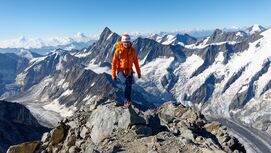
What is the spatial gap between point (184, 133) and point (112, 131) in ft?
38.3

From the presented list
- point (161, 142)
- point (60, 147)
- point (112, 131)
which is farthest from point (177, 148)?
point (60, 147)

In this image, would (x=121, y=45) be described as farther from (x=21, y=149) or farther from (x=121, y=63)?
(x=21, y=149)

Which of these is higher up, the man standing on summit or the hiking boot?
the man standing on summit

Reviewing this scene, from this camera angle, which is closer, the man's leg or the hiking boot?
the man's leg

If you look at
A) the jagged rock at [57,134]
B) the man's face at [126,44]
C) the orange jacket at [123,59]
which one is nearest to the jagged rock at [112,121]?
the orange jacket at [123,59]

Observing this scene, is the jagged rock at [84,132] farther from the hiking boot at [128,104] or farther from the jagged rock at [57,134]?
the hiking boot at [128,104]

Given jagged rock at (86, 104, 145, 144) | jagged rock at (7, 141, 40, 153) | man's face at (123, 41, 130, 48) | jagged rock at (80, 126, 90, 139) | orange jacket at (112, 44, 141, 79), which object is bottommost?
jagged rock at (7, 141, 40, 153)

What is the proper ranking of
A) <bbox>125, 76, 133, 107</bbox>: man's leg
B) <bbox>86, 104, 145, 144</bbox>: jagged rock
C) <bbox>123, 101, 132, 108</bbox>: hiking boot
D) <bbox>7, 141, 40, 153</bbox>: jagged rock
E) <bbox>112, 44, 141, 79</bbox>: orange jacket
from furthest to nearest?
<bbox>7, 141, 40, 153</bbox>: jagged rock, <bbox>123, 101, 132, 108</bbox>: hiking boot, <bbox>125, 76, 133, 107</bbox>: man's leg, <bbox>86, 104, 145, 144</bbox>: jagged rock, <bbox>112, 44, 141, 79</bbox>: orange jacket

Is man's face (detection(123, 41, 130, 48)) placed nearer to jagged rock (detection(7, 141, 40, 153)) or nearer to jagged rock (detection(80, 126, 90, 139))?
jagged rock (detection(80, 126, 90, 139))

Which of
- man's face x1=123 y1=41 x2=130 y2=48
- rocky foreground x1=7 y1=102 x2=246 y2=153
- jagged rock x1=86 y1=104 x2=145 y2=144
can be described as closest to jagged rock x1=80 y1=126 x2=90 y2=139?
rocky foreground x1=7 y1=102 x2=246 y2=153

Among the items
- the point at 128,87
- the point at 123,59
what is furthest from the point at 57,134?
the point at 123,59

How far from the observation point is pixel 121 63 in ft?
142

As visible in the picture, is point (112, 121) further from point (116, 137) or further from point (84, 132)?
point (84, 132)

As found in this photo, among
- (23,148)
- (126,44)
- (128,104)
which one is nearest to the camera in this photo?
(126,44)
